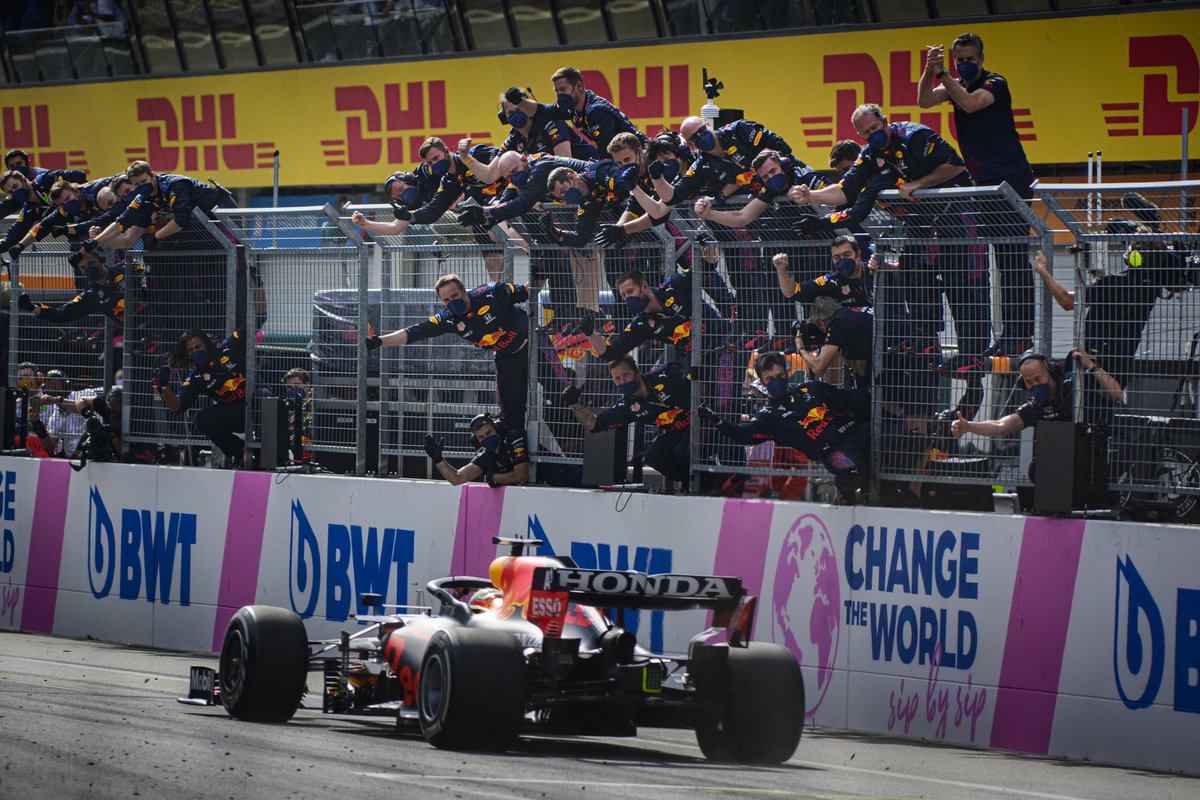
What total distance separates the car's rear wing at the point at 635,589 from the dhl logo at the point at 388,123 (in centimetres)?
1926

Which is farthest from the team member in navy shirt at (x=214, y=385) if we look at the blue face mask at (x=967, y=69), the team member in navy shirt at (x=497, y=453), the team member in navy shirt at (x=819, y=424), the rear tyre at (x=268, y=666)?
the blue face mask at (x=967, y=69)

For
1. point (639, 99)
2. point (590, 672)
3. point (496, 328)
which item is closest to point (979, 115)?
point (496, 328)

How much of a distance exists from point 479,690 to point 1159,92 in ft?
51.6

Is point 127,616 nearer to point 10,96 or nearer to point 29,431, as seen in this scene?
Result: point 29,431

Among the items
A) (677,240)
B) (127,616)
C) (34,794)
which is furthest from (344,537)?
(34,794)

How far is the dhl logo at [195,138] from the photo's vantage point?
30.3 meters

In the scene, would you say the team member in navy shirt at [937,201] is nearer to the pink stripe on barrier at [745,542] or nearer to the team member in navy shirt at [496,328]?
the pink stripe on barrier at [745,542]

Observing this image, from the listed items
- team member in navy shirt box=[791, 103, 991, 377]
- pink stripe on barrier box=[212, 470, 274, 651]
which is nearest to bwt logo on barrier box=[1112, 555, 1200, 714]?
team member in navy shirt box=[791, 103, 991, 377]

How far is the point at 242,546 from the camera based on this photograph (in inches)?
568

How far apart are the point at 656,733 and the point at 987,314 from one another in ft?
9.85

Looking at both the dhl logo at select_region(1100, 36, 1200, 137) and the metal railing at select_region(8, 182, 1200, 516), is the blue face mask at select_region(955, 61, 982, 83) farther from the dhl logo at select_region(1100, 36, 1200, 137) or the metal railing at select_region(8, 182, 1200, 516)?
the dhl logo at select_region(1100, 36, 1200, 137)

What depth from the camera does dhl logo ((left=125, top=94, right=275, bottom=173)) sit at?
99.4ft

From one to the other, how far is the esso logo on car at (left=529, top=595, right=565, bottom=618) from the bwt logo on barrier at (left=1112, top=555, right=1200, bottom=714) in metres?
2.91

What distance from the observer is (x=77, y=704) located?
10.4 metres
